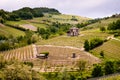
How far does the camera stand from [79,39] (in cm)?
15612

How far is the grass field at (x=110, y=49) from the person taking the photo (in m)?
124

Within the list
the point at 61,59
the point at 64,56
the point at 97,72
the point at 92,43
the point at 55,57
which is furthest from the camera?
the point at 92,43

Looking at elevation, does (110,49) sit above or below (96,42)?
below

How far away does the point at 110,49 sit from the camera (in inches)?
5148

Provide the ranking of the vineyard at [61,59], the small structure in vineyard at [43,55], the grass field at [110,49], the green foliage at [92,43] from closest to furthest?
the vineyard at [61,59] → the grass field at [110,49] → the small structure in vineyard at [43,55] → the green foliage at [92,43]

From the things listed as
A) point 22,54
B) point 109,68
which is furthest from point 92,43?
point 109,68

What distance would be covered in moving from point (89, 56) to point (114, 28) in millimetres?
44860

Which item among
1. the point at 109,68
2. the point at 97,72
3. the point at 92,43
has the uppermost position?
the point at 92,43

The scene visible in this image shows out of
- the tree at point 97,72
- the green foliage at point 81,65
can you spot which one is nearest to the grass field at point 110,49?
the green foliage at point 81,65

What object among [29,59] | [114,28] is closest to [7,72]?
[29,59]

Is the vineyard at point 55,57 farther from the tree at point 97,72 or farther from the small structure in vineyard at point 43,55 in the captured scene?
the tree at point 97,72

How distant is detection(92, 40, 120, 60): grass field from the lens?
408 ft

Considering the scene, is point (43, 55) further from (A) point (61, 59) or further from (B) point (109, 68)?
(B) point (109, 68)

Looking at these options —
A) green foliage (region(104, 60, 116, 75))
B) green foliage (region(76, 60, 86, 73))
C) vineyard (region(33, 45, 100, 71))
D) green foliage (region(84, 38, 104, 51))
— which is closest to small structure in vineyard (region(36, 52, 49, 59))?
vineyard (region(33, 45, 100, 71))
